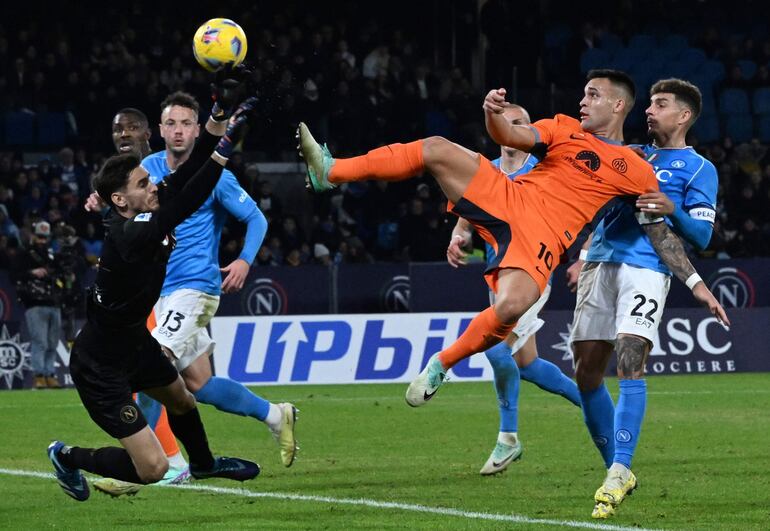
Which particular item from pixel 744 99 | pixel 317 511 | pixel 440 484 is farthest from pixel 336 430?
pixel 744 99

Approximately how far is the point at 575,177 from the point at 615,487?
1599 millimetres

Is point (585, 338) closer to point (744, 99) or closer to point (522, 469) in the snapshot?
point (522, 469)

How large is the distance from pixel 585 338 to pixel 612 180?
3.27 feet

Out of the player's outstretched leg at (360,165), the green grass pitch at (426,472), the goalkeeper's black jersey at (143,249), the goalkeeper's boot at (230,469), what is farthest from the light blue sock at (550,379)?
the goalkeeper's black jersey at (143,249)

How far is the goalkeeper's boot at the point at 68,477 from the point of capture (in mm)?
7344

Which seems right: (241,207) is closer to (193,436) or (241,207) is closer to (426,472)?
(193,436)

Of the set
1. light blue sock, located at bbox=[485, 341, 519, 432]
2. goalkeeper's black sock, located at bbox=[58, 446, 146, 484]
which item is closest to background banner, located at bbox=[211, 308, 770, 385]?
light blue sock, located at bbox=[485, 341, 519, 432]

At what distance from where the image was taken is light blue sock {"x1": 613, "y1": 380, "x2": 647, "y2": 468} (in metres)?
7.36

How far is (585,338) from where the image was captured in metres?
7.83

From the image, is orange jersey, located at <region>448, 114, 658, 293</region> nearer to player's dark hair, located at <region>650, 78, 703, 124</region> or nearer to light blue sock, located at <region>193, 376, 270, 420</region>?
player's dark hair, located at <region>650, 78, 703, 124</region>

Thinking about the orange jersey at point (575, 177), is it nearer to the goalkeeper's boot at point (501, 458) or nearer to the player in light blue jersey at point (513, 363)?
the player in light blue jersey at point (513, 363)

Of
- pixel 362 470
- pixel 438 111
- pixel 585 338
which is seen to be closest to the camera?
Result: pixel 585 338

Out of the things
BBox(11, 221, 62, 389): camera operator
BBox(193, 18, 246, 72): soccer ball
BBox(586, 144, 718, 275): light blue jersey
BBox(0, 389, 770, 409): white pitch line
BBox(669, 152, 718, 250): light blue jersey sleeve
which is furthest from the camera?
BBox(11, 221, 62, 389): camera operator

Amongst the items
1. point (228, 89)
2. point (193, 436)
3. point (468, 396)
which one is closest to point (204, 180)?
point (228, 89)
